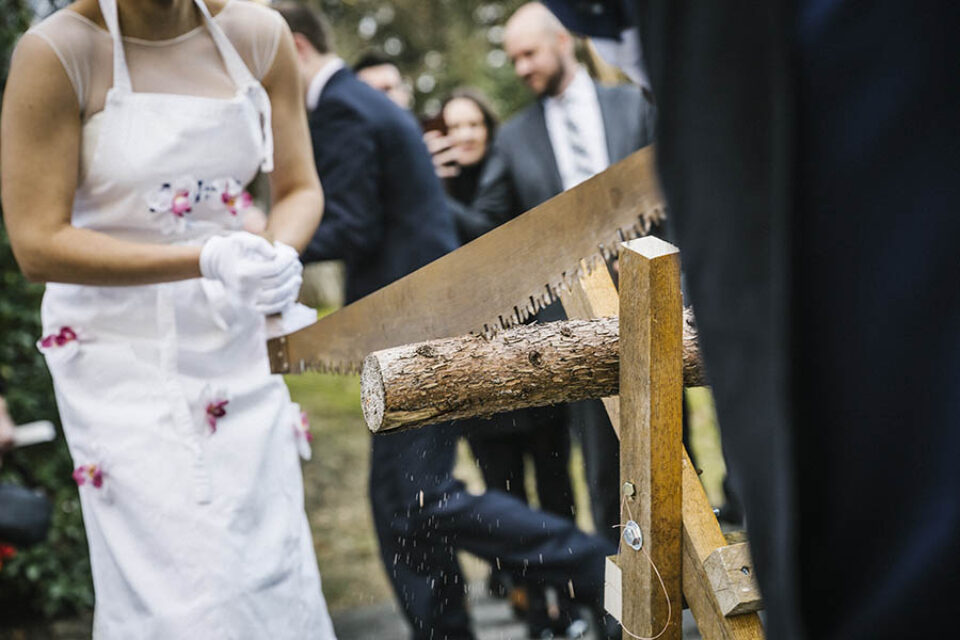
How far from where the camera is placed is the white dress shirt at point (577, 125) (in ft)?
14.9

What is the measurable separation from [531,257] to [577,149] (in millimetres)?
2658

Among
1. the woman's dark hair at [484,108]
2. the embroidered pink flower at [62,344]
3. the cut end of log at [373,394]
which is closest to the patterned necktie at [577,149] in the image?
the woman's dark hair at [484,108]

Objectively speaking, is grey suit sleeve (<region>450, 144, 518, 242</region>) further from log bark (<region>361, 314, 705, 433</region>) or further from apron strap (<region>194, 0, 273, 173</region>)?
log bark (<region>361, 314, 705, 433</region>)

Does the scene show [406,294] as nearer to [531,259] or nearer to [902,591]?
[531,259]

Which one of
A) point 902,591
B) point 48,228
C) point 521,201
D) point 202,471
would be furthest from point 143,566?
point 521,201

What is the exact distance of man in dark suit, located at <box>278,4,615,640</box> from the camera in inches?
135

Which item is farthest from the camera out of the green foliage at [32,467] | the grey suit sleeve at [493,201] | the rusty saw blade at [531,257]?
the grey suit sleeve at [493,201]

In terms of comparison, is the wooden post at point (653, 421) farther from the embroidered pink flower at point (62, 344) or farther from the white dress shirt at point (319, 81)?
the white dress shirt at point (319, 81)

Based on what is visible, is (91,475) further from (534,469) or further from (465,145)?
(465,145)

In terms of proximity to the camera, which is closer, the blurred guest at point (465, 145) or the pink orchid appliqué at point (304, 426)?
the pink orchid appliqué at point (304, 426)

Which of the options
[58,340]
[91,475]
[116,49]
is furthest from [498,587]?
[116,49]

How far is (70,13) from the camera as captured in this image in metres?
2.33

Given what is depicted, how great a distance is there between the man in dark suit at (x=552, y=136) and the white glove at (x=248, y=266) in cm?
213

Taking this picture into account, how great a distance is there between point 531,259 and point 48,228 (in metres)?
1.11
